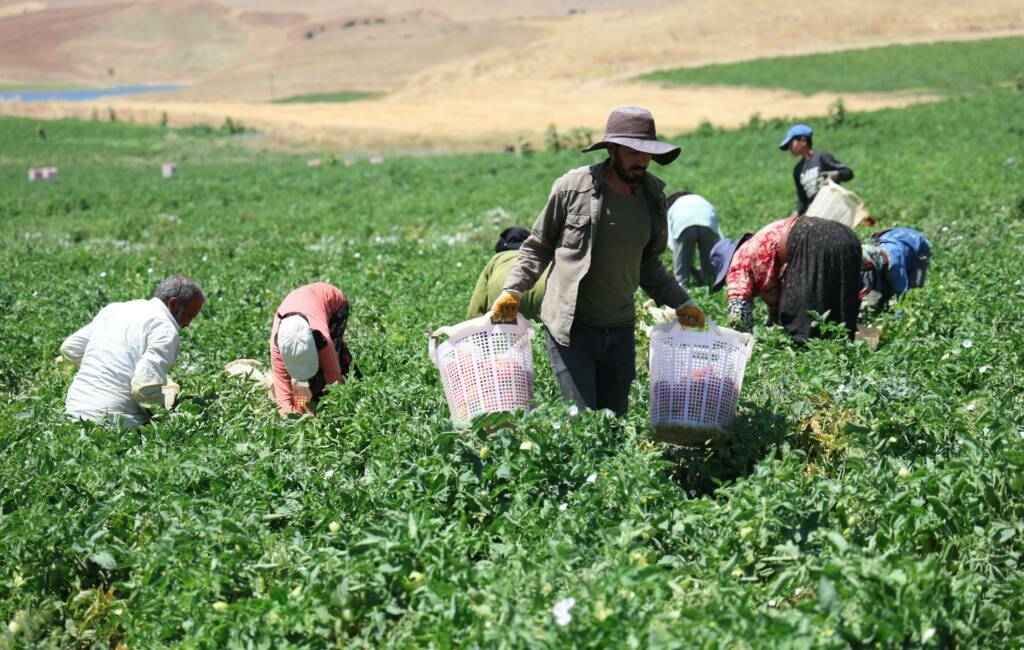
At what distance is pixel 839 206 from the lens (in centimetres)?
840

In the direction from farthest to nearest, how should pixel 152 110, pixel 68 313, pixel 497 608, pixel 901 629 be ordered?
pixel 152 110 → pixel 68 313 → pixel 497 608 → pixel 901 629

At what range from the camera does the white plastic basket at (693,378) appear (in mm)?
4566

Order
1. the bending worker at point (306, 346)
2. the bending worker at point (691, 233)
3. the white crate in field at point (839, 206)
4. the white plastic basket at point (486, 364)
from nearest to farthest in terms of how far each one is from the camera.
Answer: the white plastic basket at point (486, 364) → the bending worker at point (306, 346) → the white crate in field at point (839, 206) → the bending worker at point (691, 233)

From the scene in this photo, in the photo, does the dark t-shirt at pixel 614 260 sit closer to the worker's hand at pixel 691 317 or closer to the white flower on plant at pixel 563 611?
the worker's hand at pixel 691 317

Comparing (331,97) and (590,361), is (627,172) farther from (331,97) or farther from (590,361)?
(331,97)

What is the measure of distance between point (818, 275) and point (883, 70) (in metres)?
45.7

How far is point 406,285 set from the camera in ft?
30.6

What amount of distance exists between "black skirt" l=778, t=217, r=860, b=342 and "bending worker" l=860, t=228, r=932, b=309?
0.89 m

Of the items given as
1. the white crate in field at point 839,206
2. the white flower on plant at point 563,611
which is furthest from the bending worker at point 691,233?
the white flower on plant at point 563,611

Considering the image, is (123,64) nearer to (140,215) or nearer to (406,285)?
(140,215)

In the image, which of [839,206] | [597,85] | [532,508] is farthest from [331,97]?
[532,508]

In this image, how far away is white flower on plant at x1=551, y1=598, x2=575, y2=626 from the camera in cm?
299

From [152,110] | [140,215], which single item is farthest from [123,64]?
[140,215]

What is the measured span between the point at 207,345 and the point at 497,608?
4775mm
